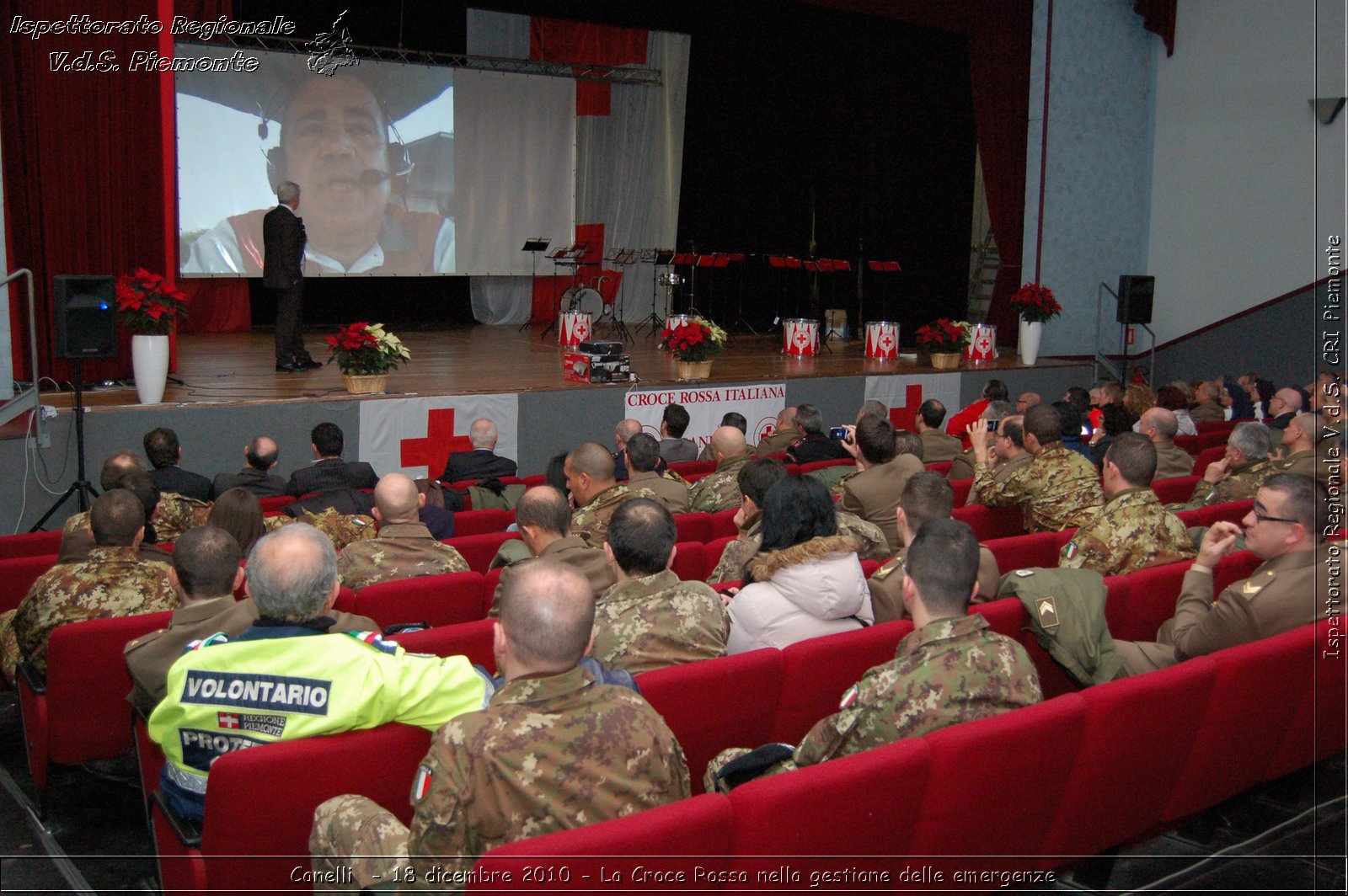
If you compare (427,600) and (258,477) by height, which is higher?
(258,477)

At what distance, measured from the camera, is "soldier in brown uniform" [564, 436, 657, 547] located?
404cm

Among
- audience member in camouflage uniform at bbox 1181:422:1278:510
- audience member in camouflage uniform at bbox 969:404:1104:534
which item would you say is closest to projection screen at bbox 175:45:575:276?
audience member in camouflage uniform at bbox 969:404:1104:534

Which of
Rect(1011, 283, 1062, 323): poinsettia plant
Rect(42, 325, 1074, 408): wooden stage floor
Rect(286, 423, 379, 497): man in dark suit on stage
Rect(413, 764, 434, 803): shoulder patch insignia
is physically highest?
Rect(1011, 283, 1062, 323): poinsettia plant

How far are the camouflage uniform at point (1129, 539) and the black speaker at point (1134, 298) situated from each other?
27.9ft

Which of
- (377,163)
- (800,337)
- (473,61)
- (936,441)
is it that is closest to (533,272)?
(377,163)

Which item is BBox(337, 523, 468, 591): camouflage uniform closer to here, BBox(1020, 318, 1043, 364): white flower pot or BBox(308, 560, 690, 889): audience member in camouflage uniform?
BBox(308, 560, 690, 889): audience member in camouflage uniform

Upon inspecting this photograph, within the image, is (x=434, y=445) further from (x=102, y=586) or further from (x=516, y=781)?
(x=516, y=781)

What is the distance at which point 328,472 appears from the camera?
473cm

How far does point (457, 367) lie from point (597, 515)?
5233mm

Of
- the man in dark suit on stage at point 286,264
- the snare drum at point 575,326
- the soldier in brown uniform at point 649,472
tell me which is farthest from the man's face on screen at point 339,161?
the soldier in brown uniform at point 649,472

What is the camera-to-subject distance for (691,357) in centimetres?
891

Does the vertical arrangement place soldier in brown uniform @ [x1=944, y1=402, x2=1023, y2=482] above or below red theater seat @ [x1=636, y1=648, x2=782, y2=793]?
above

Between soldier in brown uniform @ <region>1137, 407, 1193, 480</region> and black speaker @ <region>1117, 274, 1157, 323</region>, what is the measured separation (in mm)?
6519

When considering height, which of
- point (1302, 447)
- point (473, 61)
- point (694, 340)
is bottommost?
point (1302, 447)
